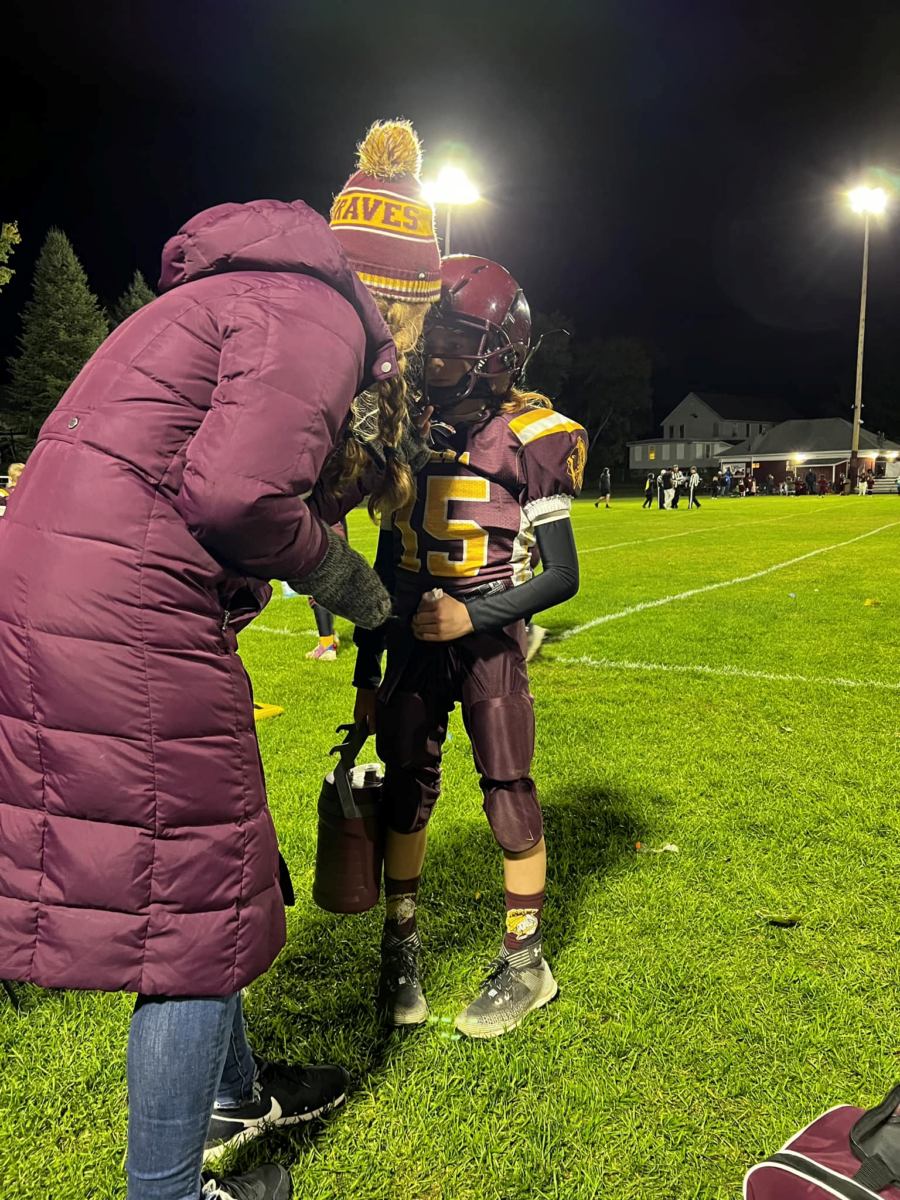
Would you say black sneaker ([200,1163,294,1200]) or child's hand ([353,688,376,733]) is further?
child's hand ([353,688,376,733])

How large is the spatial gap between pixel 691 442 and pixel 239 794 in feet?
323

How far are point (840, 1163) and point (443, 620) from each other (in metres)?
1.60

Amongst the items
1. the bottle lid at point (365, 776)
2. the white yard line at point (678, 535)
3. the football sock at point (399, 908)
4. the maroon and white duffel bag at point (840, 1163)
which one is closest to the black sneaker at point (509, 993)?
the football sock at point (399, 908)

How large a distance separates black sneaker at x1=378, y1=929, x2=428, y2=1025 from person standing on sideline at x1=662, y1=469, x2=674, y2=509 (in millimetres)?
34674

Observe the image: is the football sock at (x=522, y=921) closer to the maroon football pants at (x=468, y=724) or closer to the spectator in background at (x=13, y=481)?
the maroon football pants at (x=468, y=724)

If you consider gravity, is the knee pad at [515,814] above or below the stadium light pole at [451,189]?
below

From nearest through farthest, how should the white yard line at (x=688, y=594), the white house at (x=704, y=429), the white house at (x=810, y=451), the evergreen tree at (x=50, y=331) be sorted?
the white yard line at (x=688, y=594), the evergreen tree at (x=50, y=331), the white house at (x=810, y=451), the white house at (x=704, y=429)

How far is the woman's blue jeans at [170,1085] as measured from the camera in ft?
5.02

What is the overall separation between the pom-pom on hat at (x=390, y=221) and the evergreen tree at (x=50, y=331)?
200 ft

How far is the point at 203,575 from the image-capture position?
150cm

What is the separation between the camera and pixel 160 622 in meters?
1.48

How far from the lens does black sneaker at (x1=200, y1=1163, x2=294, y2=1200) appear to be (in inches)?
75.8

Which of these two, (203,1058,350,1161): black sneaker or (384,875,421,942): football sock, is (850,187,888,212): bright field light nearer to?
(384,875,421,942): football sock

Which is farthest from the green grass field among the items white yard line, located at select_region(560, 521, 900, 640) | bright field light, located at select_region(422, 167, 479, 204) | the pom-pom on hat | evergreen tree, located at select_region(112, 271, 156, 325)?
evergreen tree, located at select_region(112, 271, 156, 325)
